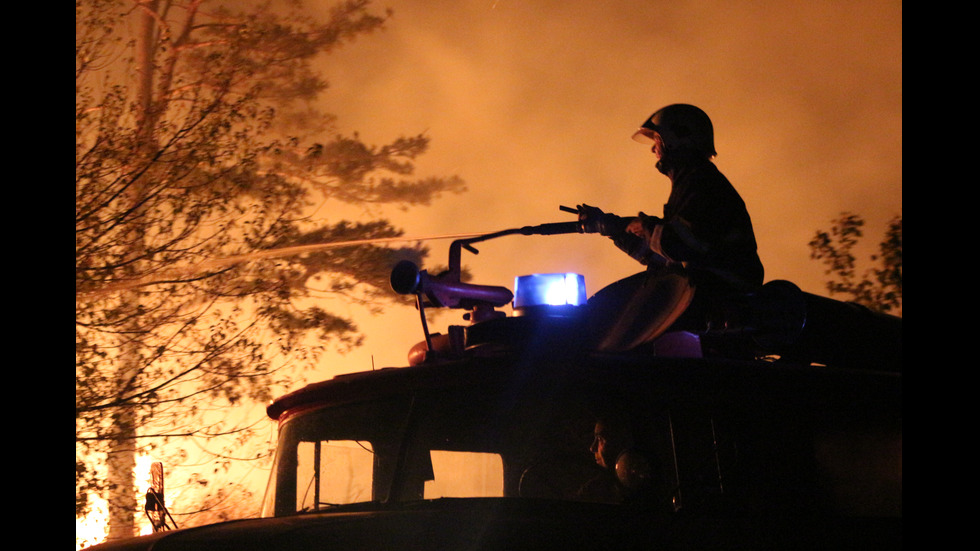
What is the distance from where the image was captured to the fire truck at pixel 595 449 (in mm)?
2920

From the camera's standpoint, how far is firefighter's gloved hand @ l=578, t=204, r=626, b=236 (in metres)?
4.50

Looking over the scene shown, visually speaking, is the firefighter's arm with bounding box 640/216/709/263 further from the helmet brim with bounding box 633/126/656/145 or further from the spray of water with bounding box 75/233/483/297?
the spray of water with bounding box 75/233/483/297

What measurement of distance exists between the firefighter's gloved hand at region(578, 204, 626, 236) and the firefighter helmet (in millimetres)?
416

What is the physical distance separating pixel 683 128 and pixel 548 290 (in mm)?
1063

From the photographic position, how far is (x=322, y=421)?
3996 millimetres

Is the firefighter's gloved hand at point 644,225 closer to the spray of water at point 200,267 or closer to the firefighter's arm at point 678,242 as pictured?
the firefighter's arm at point 678,242

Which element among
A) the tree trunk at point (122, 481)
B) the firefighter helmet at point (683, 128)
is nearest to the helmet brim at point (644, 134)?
the firefighter helmet at point (683, 128)

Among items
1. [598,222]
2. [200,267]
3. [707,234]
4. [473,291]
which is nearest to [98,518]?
[200,267]

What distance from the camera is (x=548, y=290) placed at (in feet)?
13.3

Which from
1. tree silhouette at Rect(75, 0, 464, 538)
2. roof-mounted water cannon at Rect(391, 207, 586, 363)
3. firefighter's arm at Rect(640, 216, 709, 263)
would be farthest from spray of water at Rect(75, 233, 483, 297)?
firefighter's arm at Rect(640, 216, 709, 263)

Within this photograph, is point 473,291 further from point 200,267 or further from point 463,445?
point 200,267

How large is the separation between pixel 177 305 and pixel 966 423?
8982 millimetres
